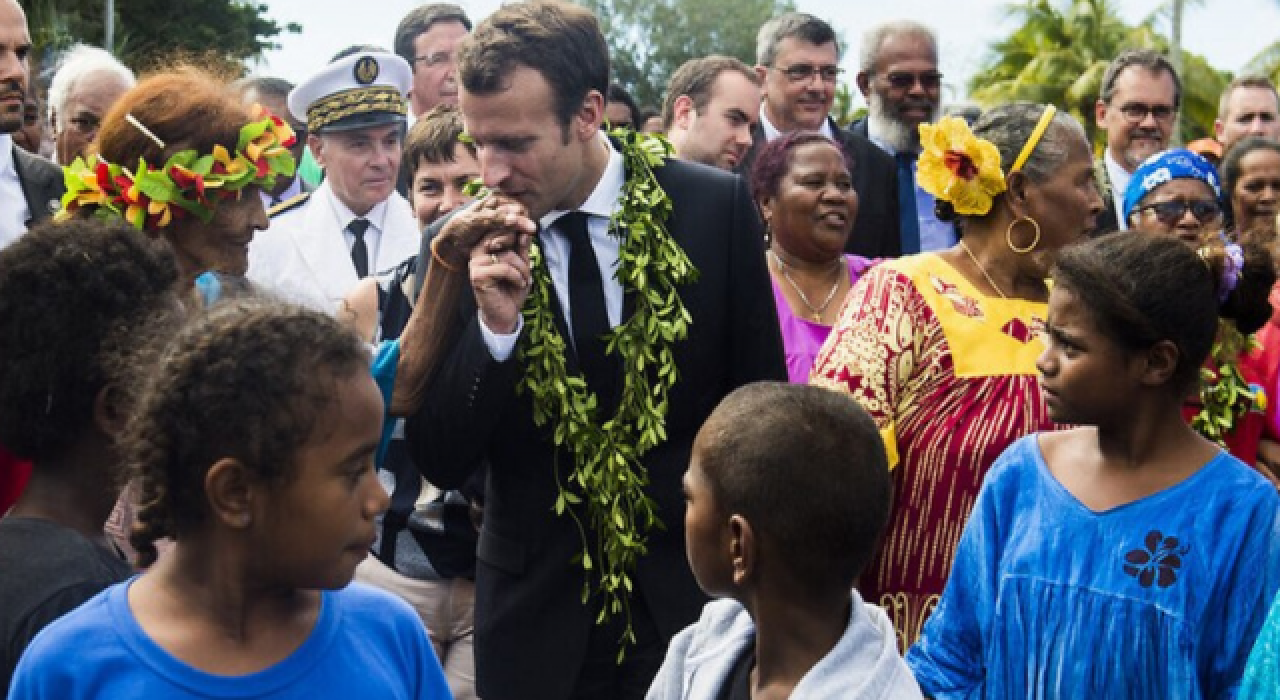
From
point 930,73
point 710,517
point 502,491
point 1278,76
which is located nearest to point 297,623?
point 710,517

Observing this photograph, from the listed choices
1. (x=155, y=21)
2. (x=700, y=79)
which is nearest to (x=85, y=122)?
(x=700, y=79)

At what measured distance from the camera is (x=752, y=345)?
4688 millimetres

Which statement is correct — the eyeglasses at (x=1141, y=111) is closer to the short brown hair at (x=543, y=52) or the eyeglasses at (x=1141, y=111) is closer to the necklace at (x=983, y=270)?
the necklace at (x=983, y=270)

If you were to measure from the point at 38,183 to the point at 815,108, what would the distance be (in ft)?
12.9

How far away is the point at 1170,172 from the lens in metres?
6.84

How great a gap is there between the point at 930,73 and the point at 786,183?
2.12m

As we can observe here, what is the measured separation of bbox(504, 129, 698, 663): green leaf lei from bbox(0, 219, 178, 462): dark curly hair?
1276 mm

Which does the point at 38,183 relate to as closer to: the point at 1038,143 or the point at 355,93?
the point at 355,93

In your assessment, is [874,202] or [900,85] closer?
[874,202]

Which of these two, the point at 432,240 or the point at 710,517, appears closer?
the point at 710,517

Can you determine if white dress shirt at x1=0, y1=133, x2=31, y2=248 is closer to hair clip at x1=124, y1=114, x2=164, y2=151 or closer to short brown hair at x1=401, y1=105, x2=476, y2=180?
short brown hair at x1=401, y1=105, x2=476, y2=180

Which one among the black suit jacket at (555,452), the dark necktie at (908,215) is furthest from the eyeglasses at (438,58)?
the black suit jacket at (555,452)

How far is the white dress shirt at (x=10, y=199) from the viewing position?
6.02 m

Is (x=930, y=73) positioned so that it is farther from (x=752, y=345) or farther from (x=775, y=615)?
(x=775, y=615)
